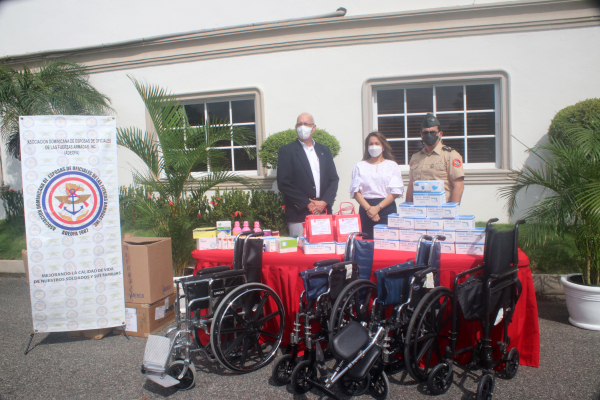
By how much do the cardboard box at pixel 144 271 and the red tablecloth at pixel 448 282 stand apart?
0.74 metres

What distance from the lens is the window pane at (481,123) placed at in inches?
266

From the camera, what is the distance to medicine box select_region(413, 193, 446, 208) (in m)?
3.26

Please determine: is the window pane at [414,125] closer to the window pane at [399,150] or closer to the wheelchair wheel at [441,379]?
the window pane at [399,150]

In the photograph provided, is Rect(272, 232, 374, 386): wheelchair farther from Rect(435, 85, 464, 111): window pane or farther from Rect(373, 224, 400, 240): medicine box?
Rect(435, 85, 464, 111): window pane

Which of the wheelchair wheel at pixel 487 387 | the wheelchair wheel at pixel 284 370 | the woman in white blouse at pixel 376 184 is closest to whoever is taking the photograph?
the wheelchair wheel at pixel 487 387

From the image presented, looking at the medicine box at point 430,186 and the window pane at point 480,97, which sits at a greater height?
the window pane at point 480,97

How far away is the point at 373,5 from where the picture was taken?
6.87 meters

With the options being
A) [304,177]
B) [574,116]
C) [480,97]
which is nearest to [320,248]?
[304,177]

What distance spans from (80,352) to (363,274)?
2690 millimetres

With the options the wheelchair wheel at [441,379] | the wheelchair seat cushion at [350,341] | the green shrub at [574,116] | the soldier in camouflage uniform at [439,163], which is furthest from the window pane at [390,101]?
the wheelchair seat cushion at [350,341]

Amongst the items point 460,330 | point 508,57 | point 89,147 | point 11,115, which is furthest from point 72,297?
point 508,57

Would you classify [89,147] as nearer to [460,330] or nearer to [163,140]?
[163,140]

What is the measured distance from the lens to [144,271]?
12.7 feet

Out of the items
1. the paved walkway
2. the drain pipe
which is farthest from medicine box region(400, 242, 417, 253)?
the drain pipe
